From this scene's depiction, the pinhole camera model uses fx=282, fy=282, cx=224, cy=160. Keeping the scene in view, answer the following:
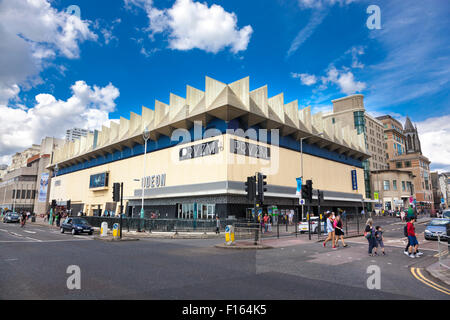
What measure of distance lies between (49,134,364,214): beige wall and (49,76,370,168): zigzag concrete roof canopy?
277 centimetres

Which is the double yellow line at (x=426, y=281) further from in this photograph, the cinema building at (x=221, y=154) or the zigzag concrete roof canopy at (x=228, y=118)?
the zigzag concrete roof canopy at (x=228, y=118)

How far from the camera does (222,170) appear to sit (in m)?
32.0

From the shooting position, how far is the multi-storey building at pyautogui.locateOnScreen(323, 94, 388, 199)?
2901 inches

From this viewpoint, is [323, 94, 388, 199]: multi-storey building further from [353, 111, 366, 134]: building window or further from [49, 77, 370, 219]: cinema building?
[49, 77, 370, 219]: cinema building

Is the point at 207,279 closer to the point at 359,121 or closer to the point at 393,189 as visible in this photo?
the point at 359,121

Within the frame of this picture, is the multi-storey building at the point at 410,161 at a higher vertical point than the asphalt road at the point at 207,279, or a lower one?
higher

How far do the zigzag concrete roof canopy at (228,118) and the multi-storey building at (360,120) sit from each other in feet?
54.8

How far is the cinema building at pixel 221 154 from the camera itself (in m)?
32.7

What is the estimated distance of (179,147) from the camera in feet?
125

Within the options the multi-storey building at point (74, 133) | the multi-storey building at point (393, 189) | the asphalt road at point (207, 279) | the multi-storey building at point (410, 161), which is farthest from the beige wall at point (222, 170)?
the multi-storey building at point (74, 133)

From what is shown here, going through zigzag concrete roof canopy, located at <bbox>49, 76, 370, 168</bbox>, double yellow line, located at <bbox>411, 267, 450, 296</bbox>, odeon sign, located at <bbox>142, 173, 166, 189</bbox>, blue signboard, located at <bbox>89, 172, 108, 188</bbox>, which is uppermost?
zigzag concrete roof canopy, located at <bbox>49, 76, 370, 168</bbox>

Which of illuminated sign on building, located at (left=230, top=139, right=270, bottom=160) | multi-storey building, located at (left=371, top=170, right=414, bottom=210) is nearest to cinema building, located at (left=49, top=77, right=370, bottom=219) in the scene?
illuminated sign on building, located at (left=230, top=139, right=270, bottom=160)
